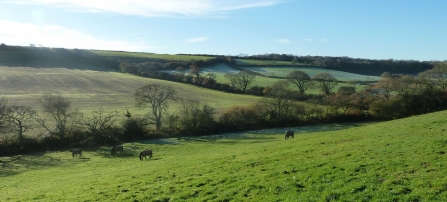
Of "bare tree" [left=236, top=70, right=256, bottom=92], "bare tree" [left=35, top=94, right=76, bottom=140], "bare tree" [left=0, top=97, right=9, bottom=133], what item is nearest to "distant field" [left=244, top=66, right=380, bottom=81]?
"bare tree" [left=236, top=70, right=256, bottom=92]

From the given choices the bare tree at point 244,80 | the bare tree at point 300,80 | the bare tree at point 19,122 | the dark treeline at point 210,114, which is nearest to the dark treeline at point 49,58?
the dark treeline at point 210,114

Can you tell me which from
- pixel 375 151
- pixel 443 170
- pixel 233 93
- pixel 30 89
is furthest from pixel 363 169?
pixel 30 89

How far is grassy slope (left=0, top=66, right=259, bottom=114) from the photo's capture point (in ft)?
271

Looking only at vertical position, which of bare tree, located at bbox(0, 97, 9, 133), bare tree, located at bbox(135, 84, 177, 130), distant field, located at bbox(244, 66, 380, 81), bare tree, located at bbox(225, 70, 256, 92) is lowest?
bare tree, located at bbox(0, 97, 9, 133)

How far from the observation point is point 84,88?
9900cm

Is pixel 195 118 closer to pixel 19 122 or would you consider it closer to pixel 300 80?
pixel 19 122

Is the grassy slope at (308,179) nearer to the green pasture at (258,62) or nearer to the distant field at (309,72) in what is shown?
the distant field at (309,72)

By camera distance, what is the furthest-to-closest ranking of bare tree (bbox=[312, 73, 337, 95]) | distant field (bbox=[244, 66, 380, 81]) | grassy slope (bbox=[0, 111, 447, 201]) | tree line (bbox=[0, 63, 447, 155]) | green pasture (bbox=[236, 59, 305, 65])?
1. green pasture (bbox=[236, 59, 305, 65])
2. distant field (bbox=[244, 66, 380, 81])
3. bare tree (bbox=[312, 73, 337, 95])
4. tree line (bbox=[0, 63, 447, 155])
5. grassy slope (bbox=[0, 111, 447, 201])

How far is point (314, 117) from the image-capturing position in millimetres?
72000

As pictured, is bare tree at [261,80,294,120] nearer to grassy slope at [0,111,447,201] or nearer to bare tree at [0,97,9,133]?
grassy slope at [0,111,447,201]

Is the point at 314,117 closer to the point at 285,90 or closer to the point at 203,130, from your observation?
the point at 285,90

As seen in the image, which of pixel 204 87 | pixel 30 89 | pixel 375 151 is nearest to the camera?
pixel 375 151

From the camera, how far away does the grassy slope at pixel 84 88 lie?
82.6 metres

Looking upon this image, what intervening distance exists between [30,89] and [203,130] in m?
54.8
